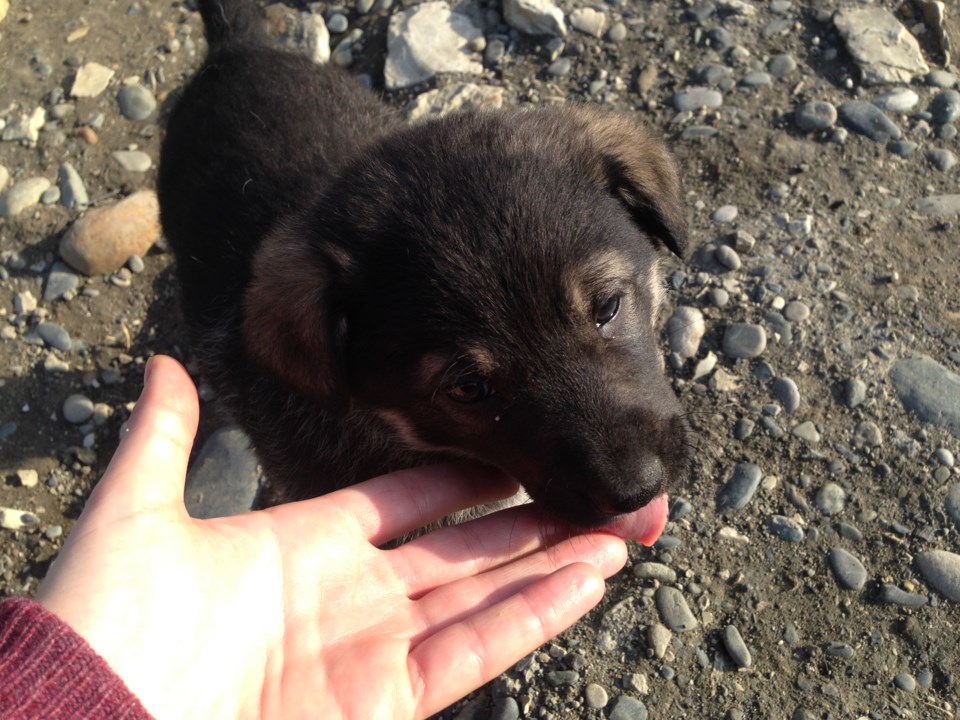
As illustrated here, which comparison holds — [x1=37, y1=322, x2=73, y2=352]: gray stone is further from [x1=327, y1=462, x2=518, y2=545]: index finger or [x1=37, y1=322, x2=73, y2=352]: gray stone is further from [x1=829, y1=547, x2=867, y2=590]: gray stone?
[x1=829, y1=547, x2=867, y2=590]: gray stone

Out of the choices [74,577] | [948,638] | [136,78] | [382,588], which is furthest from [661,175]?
[136,78]

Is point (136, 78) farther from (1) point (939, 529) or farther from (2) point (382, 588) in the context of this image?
(1) point (939, 529)

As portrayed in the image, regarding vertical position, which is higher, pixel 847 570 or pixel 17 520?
pixel 847 570

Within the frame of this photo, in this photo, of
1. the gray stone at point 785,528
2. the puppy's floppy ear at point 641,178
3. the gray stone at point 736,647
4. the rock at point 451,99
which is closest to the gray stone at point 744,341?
the gray stone at point 785,528

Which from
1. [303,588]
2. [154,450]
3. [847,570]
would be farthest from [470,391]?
[847,570]

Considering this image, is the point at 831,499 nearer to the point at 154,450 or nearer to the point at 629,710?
the point at 629,710

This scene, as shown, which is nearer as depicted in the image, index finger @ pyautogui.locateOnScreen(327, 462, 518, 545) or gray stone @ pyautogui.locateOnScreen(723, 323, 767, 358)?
index finger @ pyautogui.locateOnScreen(327, 462, 518, 545)

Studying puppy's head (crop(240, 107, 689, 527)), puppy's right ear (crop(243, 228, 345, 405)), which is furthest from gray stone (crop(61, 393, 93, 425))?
puppy's head (crop(240, 107, 689, 527))
